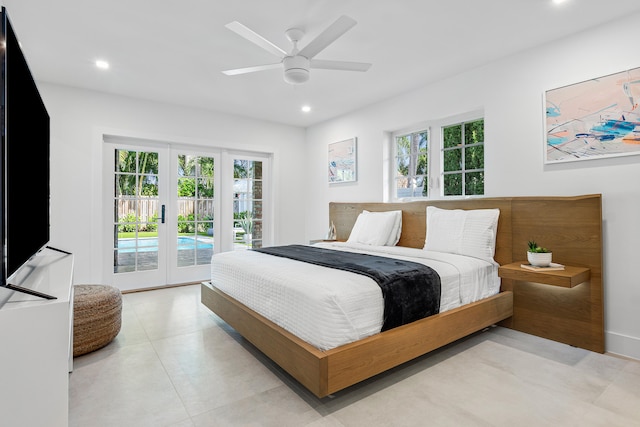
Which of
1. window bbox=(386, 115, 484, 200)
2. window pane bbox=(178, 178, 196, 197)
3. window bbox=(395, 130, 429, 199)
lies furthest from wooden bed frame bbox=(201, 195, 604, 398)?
window pane bbox=(178, 178, 196, 197)

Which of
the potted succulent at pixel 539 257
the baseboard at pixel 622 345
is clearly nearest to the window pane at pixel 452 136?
the potted succulent at pixel 539 257

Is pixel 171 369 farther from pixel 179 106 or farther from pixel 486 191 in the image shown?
pixel 179 106

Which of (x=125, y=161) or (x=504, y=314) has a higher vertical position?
(x=125, y=161)

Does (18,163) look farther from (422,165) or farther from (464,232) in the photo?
(422,165)

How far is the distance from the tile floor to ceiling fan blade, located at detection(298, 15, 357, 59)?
2180mm

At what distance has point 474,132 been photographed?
3.54 meters

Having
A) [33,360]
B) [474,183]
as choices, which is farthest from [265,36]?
[33,360]

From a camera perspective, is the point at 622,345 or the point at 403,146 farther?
the point at 403,146

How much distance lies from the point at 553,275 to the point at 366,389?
1.50 metres

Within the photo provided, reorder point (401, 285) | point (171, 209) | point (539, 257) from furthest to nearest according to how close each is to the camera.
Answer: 1. point (171, 209)
2. point (539, 257)
3. point (401, 285)

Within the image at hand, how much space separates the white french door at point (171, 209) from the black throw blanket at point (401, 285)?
2.73 metres

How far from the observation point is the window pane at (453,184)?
3676mm

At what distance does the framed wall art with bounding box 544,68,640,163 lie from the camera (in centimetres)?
241

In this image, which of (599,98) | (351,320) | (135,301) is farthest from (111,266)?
(599,98)
